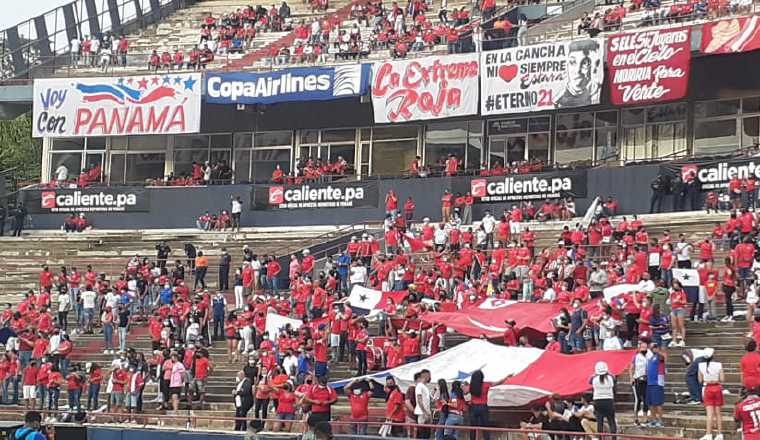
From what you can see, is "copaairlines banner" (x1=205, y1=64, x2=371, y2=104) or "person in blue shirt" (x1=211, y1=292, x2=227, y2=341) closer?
"person in blue shirt" (x1=211, y1=292, x2=227, y2=341)

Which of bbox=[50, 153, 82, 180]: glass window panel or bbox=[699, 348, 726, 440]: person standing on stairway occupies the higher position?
bbox=[50, 153, 82, 180]: glass window panel

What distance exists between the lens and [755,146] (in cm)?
3759

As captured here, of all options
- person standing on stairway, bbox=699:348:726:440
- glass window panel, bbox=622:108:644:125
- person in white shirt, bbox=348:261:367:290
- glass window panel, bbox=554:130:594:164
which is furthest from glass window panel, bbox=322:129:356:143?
person standing on stairway, bbox=699:348:726:440

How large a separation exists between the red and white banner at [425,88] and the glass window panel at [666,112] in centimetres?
508

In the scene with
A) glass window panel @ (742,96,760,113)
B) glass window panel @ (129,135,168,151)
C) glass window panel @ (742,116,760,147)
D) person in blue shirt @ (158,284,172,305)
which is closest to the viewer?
person in blue shirt @ (158,284,172,305)

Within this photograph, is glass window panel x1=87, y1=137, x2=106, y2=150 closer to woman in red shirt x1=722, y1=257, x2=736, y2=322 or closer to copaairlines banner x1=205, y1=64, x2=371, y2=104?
copaairlines banner x1=205, y1=64, x2=371, y2=104

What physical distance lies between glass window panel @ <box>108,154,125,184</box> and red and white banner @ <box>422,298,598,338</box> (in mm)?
23716

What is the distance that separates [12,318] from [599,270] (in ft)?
46.9

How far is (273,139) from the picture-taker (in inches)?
1873

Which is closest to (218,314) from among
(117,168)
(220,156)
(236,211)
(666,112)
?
(236,211)

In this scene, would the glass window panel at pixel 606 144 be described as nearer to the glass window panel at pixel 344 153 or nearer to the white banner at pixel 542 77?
the white banner at pixel 542 77

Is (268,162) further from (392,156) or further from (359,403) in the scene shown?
(359,403)

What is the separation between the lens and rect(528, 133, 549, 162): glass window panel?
4300 centimetres

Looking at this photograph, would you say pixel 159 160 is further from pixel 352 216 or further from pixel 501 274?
pixel 501 274
